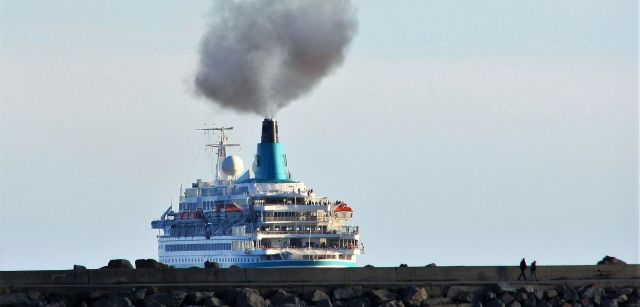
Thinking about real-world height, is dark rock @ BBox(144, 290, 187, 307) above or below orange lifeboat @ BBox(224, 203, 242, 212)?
below

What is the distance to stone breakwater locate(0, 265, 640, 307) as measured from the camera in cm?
3456

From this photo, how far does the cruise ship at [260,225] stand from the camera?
Answer: 95312mm

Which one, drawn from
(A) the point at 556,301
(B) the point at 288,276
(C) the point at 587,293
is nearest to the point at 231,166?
(B) the point at 288,276

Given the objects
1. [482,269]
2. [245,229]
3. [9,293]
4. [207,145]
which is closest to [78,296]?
[9,293]

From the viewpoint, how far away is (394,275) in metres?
37.8

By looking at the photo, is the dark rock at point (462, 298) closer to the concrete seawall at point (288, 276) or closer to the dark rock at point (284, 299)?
the concrete seawall at point (288, 276)

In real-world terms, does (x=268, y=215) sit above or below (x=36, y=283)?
above

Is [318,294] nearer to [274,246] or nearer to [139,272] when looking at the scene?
[139,272]

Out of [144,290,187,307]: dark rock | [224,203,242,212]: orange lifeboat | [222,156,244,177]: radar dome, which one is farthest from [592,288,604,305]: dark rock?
[222,156,244,177]: radar dome

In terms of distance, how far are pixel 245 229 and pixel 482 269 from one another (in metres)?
57.5

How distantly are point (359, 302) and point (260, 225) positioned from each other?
61.2 m

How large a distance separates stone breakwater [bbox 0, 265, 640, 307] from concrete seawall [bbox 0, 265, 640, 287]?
16 mm

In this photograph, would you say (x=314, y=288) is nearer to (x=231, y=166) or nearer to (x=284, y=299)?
(x=284, y=299)

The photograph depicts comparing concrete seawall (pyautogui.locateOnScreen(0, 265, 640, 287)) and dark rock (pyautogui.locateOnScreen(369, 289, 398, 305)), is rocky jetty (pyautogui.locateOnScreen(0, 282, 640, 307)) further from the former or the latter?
concrete seawall (pyautogui.locateOnScreen(0, 265, 640, 287))
